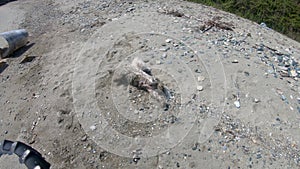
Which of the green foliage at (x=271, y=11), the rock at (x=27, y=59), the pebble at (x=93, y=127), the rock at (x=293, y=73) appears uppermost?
the pebble at (x=93, y=127)

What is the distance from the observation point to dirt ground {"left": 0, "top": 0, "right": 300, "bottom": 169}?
110 inches

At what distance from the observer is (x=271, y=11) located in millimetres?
6145

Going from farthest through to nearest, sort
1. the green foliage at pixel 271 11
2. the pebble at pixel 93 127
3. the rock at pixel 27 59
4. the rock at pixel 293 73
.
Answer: the green foliage at pixel 271 11
the rock at pixel 27 59
the rock at pixel 293 73
the pebble at pixel 93 127

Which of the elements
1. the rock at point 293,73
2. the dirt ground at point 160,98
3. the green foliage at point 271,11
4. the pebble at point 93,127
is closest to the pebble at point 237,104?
the dirt ground at point 160,98

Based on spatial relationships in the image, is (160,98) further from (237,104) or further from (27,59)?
(27,59)

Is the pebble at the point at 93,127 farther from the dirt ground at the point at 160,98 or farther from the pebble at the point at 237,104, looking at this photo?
the pebble at the point at 237,104

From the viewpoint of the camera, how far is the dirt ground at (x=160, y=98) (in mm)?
2807

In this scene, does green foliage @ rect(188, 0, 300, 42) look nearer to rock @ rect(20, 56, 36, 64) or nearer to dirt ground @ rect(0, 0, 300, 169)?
dirt ground @ rect(0, 0, 300, 169)

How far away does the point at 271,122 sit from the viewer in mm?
2992

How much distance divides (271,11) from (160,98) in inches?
168

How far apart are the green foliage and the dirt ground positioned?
83 centimetres

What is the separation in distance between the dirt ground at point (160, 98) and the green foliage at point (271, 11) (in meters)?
0.83

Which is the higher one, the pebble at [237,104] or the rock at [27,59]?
the pebble at [237,104]

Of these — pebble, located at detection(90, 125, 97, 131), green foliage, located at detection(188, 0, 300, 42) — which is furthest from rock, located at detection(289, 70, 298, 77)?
→ pebble, located at detection(90, 125, 97, 131)
